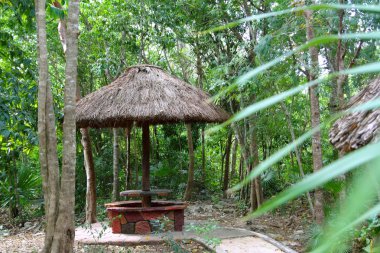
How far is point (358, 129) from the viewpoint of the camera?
120 inches

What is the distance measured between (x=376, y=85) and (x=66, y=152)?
8.29 feet

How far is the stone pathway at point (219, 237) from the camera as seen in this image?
217 inches

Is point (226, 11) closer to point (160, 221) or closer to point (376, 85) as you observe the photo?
point (160, 221)

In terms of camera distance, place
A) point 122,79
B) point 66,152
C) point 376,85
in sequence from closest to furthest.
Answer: point 376,85 < point 66,152 < point 122,79

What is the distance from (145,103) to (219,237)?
74.3 inches

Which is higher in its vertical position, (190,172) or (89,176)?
(89,176)

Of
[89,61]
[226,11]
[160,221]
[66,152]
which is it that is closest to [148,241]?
[160,221]

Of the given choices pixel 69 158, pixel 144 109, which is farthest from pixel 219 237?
pixel 69 158

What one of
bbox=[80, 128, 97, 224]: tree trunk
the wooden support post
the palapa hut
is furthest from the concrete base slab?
bbox=[80, 128, 97, 224]: tree trunk

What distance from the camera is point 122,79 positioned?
6.85 metres

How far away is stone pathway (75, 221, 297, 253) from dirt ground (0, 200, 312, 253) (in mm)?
97

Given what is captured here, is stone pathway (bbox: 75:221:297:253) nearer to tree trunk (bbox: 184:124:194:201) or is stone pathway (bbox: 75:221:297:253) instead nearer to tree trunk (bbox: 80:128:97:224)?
tree trunk (bbox: 80:128:97:224)

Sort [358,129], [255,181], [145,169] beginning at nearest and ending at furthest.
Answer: [358,129] → [145,169] → [255,181]

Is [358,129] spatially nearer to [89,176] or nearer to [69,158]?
[69,158]
